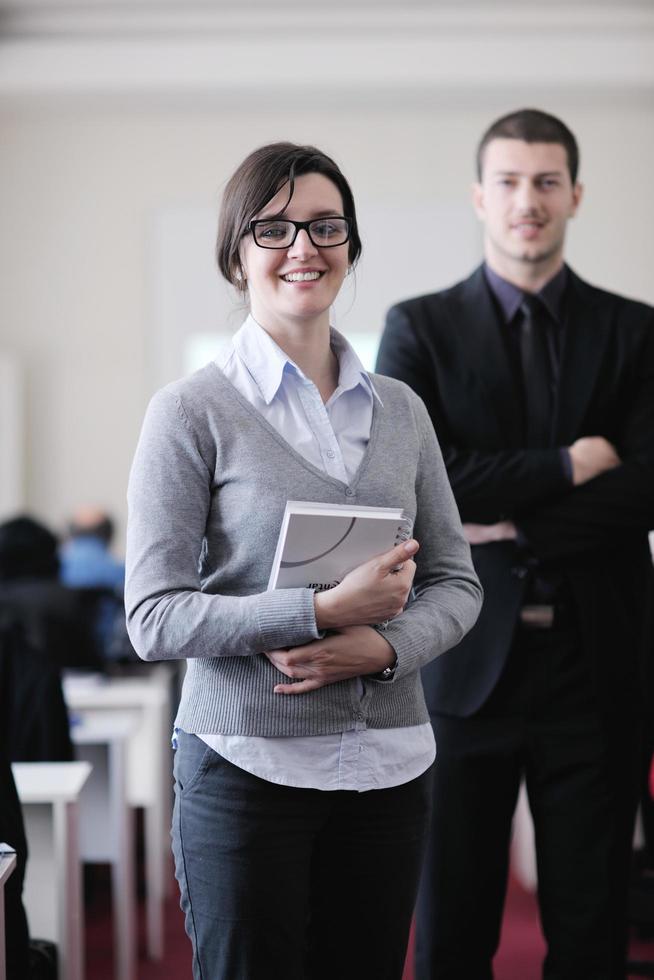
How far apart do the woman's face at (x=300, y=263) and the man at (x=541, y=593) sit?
63 centimetres

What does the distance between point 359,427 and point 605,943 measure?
1139mm

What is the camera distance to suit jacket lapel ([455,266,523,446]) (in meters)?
2.23

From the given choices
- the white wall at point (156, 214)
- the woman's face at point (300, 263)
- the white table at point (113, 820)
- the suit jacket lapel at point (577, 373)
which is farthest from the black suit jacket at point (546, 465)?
the white wall at point (156, 214)

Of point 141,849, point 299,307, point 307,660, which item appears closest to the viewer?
point 307,660

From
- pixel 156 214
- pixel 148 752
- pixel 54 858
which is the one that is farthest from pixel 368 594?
pixel 156 214

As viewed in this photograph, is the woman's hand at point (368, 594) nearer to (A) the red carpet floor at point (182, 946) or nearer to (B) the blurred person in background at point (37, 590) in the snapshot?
(A) the red carpet floor at point (182, 946)

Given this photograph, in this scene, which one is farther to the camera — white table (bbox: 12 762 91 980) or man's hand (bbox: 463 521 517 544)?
white table (bbox: 12 762 91 980)

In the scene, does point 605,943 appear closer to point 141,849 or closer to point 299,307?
point 299,307

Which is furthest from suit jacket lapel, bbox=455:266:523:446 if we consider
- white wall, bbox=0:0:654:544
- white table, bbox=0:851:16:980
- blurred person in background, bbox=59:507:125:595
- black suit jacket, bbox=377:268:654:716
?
white wall, bbox=0:0:654:544

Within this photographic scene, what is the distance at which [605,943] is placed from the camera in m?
2.17

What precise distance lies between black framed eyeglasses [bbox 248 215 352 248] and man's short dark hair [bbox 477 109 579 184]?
769mm

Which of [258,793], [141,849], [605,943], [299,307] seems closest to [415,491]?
[299,307]

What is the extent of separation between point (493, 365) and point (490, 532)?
317mm

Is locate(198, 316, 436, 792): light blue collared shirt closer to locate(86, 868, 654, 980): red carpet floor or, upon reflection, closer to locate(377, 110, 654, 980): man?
locate(377, 110, 654, 980): man
